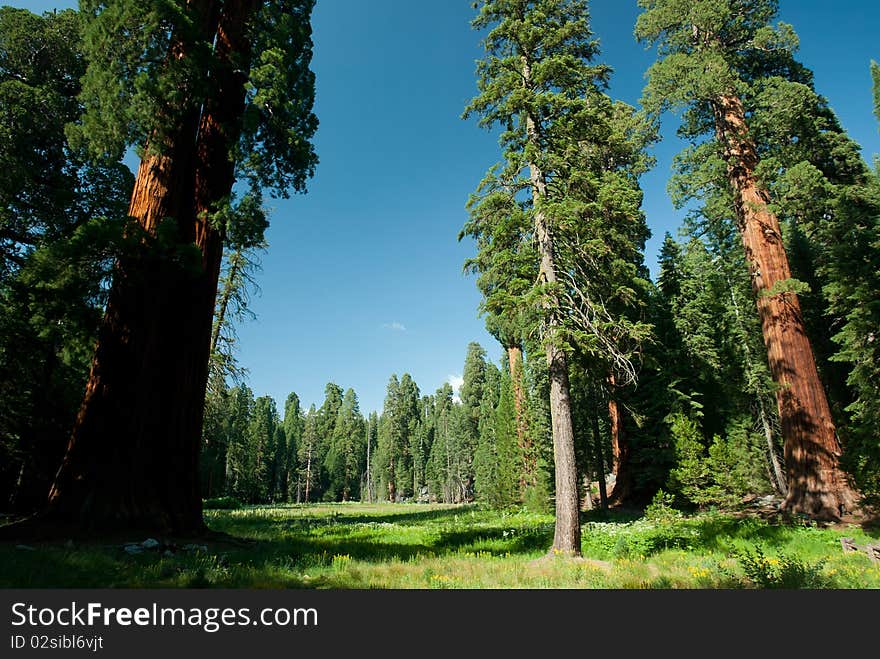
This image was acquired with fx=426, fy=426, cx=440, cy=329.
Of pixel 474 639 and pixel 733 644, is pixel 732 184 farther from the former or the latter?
pixel 474 639

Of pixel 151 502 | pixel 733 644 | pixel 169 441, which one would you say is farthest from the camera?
pixel 169 441

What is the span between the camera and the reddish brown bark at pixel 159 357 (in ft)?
23.8

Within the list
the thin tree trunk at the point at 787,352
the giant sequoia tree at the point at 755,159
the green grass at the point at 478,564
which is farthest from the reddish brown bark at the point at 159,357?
the thin tree trunk at the point at 787,352

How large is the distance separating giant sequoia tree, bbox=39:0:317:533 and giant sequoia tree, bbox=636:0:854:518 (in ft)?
39.6

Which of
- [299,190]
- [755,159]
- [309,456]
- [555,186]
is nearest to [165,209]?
[299,190]

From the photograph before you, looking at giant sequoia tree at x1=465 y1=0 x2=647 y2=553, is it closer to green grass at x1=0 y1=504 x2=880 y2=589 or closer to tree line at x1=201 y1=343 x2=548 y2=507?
green grass at x1=0 y1=504 x2=880 y2=589

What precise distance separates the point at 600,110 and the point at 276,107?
26.6 ft

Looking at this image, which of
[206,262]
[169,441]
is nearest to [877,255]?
[206,262]

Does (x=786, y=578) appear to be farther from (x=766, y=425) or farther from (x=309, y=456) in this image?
(x=309, y=456)

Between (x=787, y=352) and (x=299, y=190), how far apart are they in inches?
556

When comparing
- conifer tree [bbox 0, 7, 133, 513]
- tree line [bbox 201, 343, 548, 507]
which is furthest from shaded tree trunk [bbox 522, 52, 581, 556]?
tree line [bbox 201, 343, 548, 507]

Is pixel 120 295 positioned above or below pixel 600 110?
below

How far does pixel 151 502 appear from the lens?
7.54m

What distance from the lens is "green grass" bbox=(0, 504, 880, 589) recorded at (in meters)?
5.04
